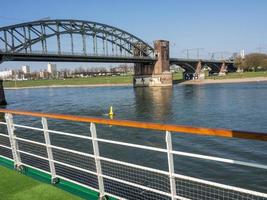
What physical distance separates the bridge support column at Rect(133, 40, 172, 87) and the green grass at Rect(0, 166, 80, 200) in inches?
4641

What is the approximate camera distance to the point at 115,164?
14508 millimetres

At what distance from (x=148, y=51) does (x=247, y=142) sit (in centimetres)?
11825

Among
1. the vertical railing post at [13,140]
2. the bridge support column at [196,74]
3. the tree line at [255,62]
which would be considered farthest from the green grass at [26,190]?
the tree line at [255,62]

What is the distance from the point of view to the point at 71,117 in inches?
211

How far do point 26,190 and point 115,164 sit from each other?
8.88m

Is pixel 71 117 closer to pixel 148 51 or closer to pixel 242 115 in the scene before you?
pixel 242 115

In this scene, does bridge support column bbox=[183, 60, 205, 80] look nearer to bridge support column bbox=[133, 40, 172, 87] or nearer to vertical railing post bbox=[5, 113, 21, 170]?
bridge support column bbox=[133, 40, 172, 87]

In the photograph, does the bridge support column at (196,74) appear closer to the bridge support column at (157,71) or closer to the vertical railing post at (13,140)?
the bridge support column at (157,71)

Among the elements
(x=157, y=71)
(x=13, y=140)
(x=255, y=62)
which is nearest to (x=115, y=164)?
(x=13, y=140)

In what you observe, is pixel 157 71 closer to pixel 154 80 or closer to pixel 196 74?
pixel 154 80

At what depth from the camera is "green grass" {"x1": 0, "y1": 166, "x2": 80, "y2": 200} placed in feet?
17.9

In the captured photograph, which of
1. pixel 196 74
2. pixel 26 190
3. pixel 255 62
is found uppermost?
pixel 26 190

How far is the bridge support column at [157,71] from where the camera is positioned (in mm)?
124562

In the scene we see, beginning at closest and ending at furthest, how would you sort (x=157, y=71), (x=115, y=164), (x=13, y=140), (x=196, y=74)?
(x=13, y=140) → (x=115, y=164) → (x=157, y=71) → (x=196, y=74)
